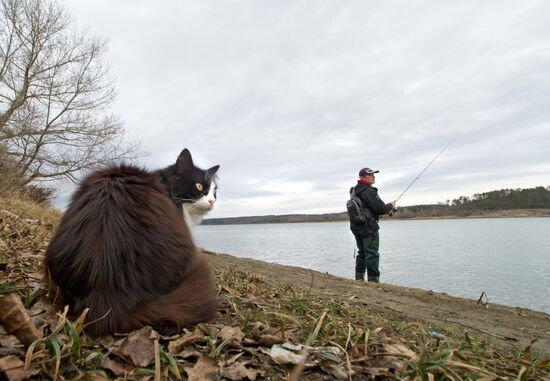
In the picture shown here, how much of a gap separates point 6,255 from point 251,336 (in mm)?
2250

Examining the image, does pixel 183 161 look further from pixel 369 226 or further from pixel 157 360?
pixel 369 226

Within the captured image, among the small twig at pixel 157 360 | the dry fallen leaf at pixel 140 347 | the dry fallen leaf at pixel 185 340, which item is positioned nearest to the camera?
the small twig at pixel 157 360

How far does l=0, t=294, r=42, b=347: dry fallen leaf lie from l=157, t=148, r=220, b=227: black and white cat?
2341 millimetres

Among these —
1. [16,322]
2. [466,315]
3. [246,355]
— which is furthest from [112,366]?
[466,315]

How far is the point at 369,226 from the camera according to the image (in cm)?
753

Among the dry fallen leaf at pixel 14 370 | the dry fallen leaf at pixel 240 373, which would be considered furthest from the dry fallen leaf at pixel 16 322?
the dry fallen leaf at pixel 240 373

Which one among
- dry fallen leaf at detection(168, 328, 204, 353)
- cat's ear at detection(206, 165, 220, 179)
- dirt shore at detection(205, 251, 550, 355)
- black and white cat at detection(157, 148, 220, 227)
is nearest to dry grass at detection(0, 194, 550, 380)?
dry fallen leaf at detection(168, 328, 204, 353)

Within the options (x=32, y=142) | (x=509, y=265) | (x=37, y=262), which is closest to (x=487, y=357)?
(x=37, y=262)

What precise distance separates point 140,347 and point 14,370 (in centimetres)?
41

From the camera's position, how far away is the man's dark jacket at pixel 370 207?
Result: 24.7 ft

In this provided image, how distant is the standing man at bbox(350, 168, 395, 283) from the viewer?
293 inches

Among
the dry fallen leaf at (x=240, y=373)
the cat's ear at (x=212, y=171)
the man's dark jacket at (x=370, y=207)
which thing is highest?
the cat's ear at (x=212, y=171)

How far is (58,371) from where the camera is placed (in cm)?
115

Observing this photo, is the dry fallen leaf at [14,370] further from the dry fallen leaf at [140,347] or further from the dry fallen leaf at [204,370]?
the dry fallen leaf at [204,370]
